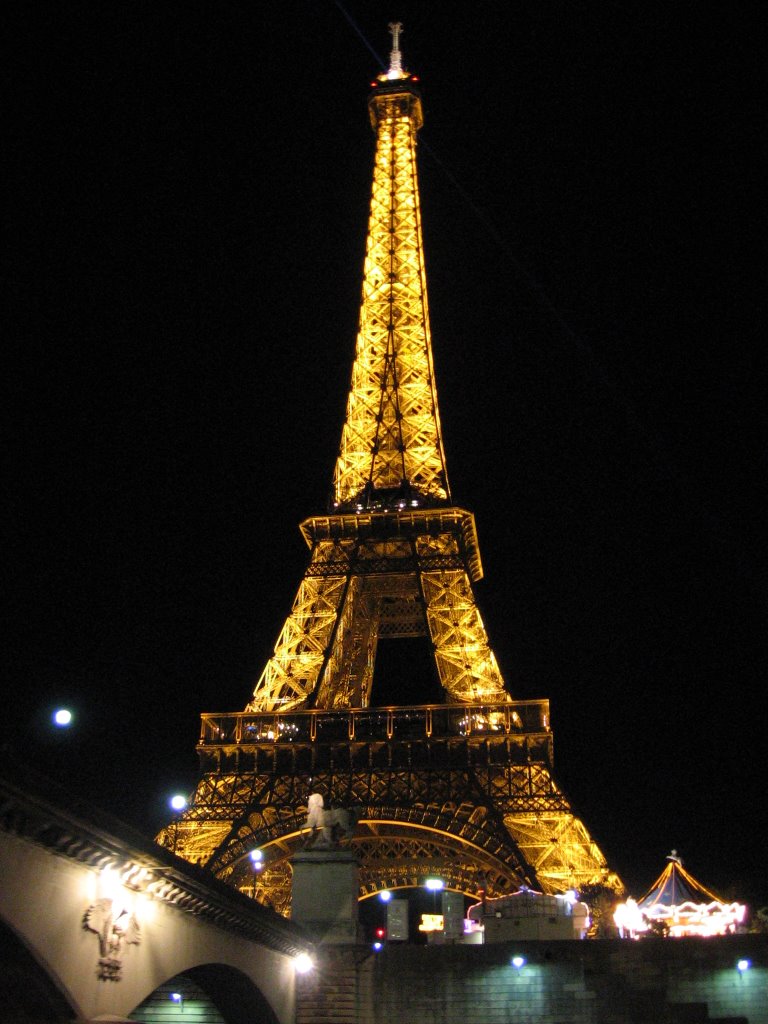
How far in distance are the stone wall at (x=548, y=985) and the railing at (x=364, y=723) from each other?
15.9 meters

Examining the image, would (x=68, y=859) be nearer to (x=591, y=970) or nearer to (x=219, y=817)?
(x=591, y=970)

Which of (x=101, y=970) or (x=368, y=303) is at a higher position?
(x=368, y=303)

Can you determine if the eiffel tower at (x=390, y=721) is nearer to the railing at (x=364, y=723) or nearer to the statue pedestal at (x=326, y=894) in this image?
the railing at (x=364, y=723)

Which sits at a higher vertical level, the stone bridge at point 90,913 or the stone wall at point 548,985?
the stone bridge at point 90,913

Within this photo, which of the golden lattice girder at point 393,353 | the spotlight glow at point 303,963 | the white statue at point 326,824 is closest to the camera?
the spotlight glow at point 303,963

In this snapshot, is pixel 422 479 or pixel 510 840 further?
pixel 422 479

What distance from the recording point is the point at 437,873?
48.9 m

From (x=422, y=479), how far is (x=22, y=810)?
45408 millimetres

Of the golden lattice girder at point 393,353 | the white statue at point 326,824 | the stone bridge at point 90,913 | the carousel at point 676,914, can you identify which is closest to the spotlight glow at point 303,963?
the white statue at point 326,824

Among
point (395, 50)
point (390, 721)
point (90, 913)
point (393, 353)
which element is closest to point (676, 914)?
point (390, 721)

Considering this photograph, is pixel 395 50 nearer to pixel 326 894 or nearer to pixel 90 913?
pixel 326 894

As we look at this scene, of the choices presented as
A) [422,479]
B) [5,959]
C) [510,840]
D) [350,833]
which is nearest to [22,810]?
[5,959]

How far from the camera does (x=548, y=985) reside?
96.9 ft

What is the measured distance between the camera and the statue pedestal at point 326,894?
97.6 ft
